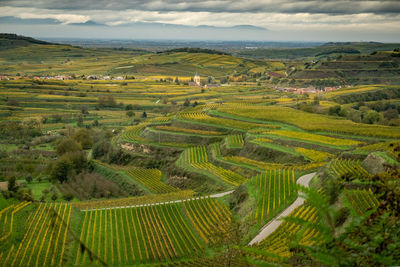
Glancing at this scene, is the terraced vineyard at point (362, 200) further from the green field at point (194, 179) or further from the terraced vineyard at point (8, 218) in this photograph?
the terraced vineyard at point (8, 218)

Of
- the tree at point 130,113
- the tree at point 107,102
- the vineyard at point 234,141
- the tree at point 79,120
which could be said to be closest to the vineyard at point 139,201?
the vineyard at point 234,141

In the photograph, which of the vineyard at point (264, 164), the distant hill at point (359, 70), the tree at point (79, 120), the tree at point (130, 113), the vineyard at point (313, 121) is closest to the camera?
the vineyard at point (264, 164)

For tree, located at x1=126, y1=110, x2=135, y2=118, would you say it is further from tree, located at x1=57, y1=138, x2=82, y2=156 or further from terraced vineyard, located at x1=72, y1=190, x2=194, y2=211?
terraced vineyard, located at x1=72, y1=190, x2=194, y2=211

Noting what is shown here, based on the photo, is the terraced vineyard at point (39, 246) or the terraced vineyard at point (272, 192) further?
the terraced vineyard at point (272, 192)

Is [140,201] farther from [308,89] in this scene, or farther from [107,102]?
[308,89]

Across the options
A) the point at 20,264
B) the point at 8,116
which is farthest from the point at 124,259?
the point at 8,116

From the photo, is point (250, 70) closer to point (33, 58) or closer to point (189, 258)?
point (33, 58)
